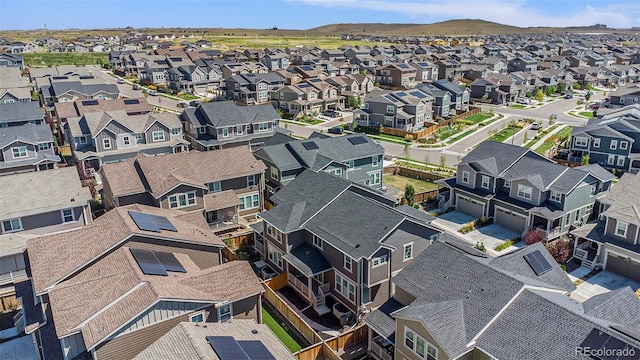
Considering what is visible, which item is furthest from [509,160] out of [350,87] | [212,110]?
[350,87]

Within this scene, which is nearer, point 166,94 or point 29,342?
point 29,342

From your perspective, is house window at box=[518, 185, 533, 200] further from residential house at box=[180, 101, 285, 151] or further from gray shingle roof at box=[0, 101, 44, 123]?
gray shingle roof at box=[0, 101, 44, 123]

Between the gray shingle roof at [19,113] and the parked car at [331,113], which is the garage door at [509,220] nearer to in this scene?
the parked car at [331,113]

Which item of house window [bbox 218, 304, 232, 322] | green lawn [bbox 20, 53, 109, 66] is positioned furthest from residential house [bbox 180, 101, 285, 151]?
green lawn [bbox 20, 53, 109, 66]

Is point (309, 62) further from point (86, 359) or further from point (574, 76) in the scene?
point (86, 359)

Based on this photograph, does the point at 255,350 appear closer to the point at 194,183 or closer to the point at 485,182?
the point at 194,183
